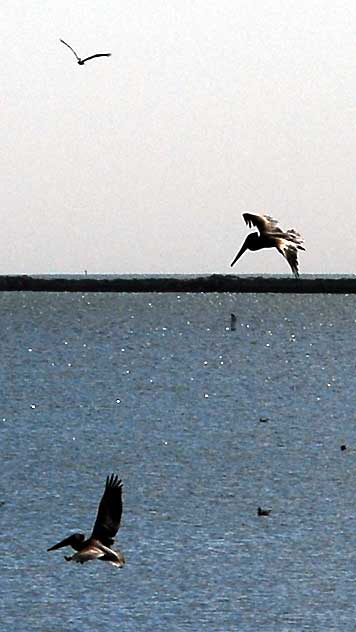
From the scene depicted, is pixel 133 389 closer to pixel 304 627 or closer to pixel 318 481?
Answer: pixel 318 481

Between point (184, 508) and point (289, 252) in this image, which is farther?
point (184, 508)

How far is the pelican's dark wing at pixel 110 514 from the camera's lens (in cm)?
2020

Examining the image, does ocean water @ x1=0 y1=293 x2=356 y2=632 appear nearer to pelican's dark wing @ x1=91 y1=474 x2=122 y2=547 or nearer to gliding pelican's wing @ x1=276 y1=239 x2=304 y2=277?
pelican's dark wing @ x1=91 y1=474 x2=122 y2=547

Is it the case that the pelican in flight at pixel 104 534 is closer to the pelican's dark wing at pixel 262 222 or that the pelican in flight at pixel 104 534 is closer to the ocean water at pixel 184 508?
the pelican's dark wing at pixel 262 222

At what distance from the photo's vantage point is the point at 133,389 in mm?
121500

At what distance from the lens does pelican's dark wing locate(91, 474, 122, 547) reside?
20203mm

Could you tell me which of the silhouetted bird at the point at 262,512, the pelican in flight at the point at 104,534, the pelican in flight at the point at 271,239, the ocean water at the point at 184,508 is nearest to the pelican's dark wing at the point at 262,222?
the pelican in flight at the point at 271,239

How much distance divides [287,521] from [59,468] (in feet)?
47.5

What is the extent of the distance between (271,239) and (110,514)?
351 cm

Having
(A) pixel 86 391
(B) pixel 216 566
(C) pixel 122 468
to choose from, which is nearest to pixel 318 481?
(C) pixel 122 468

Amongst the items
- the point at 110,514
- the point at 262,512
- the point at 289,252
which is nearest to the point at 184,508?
the point at 262,512

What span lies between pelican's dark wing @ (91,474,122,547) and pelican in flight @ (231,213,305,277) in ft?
9.87

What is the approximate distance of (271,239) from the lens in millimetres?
20094

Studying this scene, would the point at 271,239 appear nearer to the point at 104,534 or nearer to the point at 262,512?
the point at 104,534
